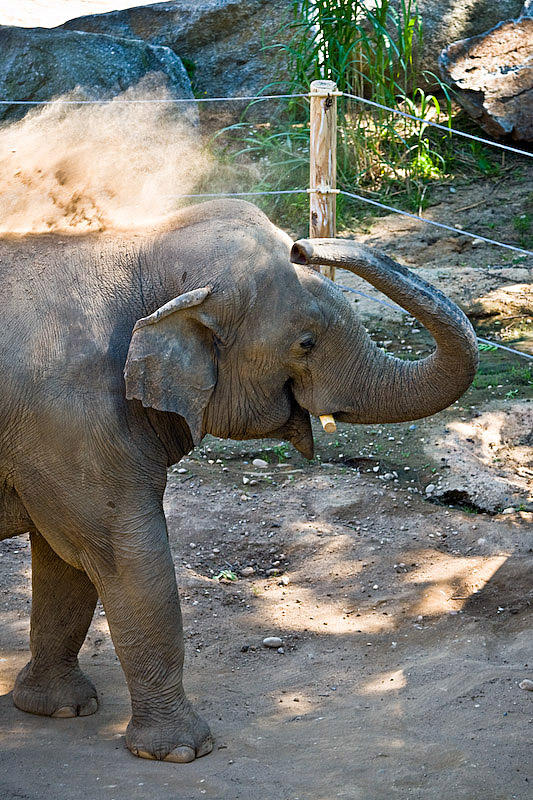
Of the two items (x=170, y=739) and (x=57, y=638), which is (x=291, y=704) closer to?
(x=170, y=739)

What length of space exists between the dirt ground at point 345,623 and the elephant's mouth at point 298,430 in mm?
1070

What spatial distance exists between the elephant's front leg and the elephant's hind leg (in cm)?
44

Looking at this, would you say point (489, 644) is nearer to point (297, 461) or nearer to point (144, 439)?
point (144, 439)

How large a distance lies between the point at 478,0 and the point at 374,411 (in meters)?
9.81

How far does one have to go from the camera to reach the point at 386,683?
14.2ft

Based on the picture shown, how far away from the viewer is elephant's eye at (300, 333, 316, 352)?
354 centimetres

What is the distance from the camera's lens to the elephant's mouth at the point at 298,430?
3787 mm

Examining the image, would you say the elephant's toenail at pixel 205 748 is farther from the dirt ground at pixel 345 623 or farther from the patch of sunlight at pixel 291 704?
the patch of sunlight at pixel 291 704

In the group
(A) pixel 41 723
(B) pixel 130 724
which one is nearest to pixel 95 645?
(A) pixel 41 723

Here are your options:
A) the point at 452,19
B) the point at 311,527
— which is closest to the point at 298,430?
the point at 311,527

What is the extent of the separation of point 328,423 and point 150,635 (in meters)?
0.94

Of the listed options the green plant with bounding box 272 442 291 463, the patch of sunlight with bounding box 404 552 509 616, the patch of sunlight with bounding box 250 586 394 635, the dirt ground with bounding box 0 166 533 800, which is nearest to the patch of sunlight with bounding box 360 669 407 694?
the dirt ground with bounding box 0 166 533 800

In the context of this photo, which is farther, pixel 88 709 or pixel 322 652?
pixel 322 652

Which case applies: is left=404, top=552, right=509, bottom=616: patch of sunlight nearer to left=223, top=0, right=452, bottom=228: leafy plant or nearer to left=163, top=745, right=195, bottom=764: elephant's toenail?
left=163, top=745, right=195, bottom=764: elephant's toenail
